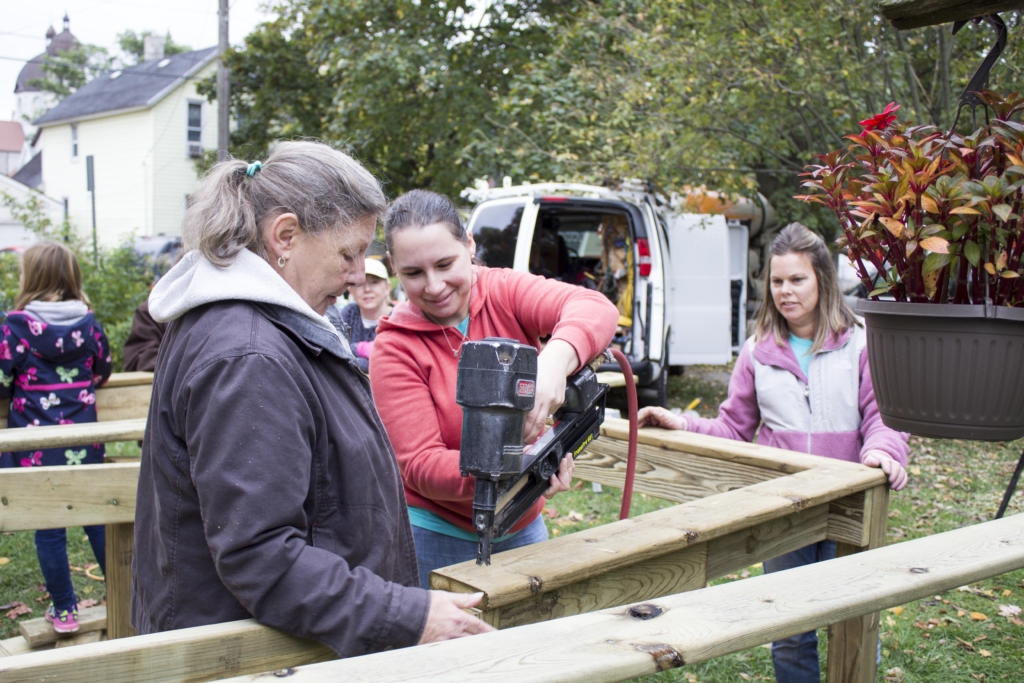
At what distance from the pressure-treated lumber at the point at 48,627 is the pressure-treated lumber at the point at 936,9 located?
419cm

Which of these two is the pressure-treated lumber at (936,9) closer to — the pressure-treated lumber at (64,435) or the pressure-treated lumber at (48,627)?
the pressure-treated lumber at (64,435)

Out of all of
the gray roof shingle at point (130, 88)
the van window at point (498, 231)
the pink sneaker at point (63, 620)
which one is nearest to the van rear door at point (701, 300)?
the van window at point (498, 231)

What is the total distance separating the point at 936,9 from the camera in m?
2.09

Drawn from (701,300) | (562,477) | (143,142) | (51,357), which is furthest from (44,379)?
(143,142)

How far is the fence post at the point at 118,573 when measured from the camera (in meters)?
3.36

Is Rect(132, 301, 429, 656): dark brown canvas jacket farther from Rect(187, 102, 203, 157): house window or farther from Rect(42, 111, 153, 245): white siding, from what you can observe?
Rect(187, 102, 203, 157): house window

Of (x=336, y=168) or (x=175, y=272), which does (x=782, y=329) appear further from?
(x=175, y=272)

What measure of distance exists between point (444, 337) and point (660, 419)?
3.62 feet

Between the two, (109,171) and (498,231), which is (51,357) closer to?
(498,231)

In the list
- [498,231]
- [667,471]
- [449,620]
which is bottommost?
[667,471]

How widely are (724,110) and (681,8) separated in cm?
122

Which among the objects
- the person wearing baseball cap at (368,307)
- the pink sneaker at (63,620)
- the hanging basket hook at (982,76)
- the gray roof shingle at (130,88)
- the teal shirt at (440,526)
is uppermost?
the gray roof shingle at (130,88)

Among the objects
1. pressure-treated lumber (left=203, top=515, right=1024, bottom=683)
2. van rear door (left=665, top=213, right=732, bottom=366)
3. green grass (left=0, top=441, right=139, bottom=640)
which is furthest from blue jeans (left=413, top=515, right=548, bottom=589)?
van rear door (left=665, top=213, right=732, bottom=366)

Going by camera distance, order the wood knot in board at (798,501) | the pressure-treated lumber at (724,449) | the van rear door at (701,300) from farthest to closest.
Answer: the van rear door at (701,300)
the pressure-treated lumber at (724,449)
the wood knot in board at (798,501)
